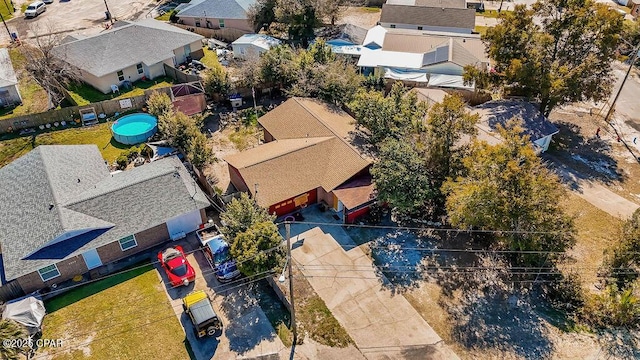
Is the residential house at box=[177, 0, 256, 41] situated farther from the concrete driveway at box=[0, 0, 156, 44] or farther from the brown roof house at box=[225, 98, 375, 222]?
the brown roof house at box=[225, 98, 375, 222]

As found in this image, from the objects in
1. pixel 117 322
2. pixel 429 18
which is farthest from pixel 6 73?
pixel 429 18

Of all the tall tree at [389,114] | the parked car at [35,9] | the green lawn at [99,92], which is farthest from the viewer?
the parked car at [35,9]

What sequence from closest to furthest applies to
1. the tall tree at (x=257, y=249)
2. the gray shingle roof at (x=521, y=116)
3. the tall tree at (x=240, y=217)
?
1. the tall tree at (x=257, y=249)
2. the tall tree at (x=240, y=217)
3. the gray shingle roof at (x=521, y=116)

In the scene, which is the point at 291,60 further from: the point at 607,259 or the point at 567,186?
the point at 607,259

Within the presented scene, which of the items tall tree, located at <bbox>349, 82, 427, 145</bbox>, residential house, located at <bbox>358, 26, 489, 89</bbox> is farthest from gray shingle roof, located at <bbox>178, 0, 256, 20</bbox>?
tall tree, located at <bbox>349, 82, 427, 145</bbox>

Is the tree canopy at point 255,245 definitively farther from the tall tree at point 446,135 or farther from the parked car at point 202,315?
the tall tree at point 446,135

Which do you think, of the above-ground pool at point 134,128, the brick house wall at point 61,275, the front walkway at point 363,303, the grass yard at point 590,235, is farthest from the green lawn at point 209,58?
the grass yard at point 590,235
